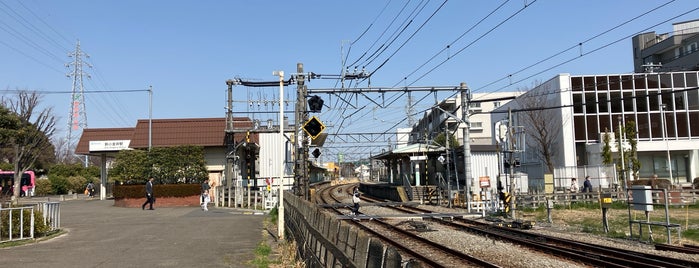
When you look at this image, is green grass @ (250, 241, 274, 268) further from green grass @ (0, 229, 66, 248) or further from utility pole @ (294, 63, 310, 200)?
utility pole @ (294, 63, 310, 200)

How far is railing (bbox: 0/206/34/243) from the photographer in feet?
40.8

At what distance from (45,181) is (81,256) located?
154 ft

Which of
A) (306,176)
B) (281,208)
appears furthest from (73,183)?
(281,208)

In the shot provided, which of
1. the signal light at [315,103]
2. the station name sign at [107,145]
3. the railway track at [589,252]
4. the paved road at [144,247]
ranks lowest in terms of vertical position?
the railway track at [589,252]

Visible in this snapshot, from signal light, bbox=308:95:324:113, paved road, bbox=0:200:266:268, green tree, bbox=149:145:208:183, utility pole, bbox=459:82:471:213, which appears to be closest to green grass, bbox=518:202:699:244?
utility pole, bbox=459:82:471:213

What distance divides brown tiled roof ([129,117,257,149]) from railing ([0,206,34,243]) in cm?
2055

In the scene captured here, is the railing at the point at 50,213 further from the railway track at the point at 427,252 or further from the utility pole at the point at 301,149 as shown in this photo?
the railway track at the point at 427,252

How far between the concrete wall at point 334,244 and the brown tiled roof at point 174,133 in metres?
24.1

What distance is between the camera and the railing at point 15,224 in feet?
40.8

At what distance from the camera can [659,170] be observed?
45750mm

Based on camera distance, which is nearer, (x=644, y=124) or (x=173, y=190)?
(x=173, y=190)

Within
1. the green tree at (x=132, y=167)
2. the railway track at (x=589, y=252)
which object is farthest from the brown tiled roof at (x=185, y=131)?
the railway track at (x=589, y=252)

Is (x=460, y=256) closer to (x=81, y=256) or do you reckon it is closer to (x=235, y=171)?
(x=81, y=256)

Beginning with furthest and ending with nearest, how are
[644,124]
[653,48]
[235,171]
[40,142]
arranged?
[653,48], [644,124], [40,142], [235,171]
